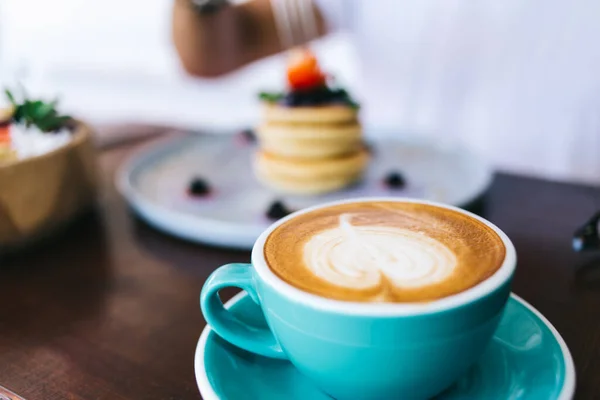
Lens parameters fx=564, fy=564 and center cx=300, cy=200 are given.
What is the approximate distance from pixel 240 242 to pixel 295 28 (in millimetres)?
1046

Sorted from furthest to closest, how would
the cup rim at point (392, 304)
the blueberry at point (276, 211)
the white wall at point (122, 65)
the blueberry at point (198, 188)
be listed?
the white wall at point (122, 65), the blueberry at point (198, 188), the blueberry at point (276, 211), the cup rim at point (392, 304)

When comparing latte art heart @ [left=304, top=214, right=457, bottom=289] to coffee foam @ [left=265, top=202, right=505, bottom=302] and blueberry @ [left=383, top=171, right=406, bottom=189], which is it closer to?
coffee foam @ [left=265, top=202, right=505, bottom=302]

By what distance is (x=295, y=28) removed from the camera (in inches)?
62.6

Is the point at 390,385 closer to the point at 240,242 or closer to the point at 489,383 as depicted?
the point at 489,383

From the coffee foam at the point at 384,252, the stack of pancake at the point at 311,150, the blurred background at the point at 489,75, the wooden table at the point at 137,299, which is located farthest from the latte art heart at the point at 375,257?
the blurred background at the point at 489,75

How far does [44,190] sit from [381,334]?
1.72 ft

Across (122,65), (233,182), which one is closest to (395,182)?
(233,182)

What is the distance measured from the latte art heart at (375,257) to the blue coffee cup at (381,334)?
3 cm

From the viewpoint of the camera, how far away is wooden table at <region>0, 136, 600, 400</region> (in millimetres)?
478

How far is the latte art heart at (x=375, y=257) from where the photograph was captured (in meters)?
0.38

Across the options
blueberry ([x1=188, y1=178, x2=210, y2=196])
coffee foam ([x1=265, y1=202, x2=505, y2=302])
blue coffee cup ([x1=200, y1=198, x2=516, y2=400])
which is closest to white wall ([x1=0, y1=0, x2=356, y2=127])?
blueberry ([x1=188, y1=178, x2=210, y2=196])

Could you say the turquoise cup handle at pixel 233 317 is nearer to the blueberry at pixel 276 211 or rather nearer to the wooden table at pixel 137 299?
the wooden table at pixel 137 299

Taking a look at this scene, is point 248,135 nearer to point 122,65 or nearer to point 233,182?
point 233,182

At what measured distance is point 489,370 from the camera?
0.43m
